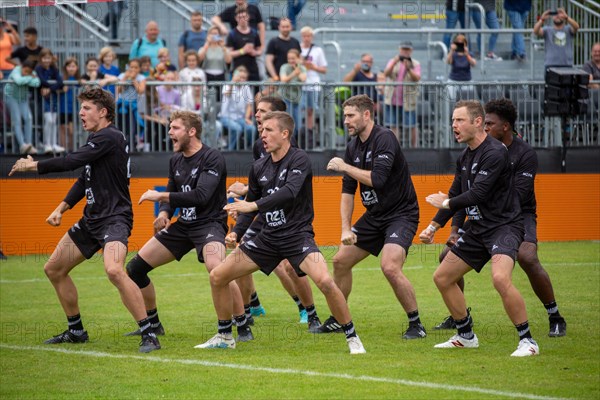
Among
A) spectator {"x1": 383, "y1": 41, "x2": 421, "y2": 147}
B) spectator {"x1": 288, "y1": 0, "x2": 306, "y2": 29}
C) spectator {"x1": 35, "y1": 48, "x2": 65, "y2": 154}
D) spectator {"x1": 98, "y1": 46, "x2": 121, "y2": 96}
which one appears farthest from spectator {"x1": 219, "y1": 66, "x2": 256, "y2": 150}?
spectator {"x1": 288, "y1": 0, "x2": 306, "y2": 29}

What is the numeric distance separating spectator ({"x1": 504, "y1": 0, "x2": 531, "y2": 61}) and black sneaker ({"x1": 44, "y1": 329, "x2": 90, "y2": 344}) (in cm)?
1526

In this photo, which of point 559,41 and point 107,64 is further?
point 559,41

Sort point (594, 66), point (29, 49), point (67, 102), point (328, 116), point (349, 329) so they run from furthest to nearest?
point (594, 66) → point (328, 116) → point (29, 49) → point (67, 102) → point (349, 329)

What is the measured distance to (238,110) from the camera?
19016 millimetres

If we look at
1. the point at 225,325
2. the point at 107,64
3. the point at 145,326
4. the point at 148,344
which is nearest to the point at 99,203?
the point at 145,326

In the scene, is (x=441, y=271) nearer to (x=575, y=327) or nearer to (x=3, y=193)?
(x=575, y=327)

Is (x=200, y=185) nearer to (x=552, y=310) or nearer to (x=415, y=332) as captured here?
(x=415, y=332)

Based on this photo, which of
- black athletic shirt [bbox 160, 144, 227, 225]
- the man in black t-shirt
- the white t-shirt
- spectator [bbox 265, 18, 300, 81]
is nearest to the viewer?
black athletic shirt [bbox 160, 144, 227, 225]

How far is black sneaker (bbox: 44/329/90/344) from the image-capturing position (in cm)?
1063

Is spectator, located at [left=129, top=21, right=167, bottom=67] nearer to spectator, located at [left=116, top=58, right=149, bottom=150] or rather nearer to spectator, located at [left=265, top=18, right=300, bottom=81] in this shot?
spectator, located at [left=116, top=58, right=149, bottom=150]

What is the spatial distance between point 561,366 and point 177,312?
17.4 feet

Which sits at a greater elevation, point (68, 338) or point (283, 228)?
point (283, 228)

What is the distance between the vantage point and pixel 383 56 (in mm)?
23609

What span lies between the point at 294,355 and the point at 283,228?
3.90 ft
